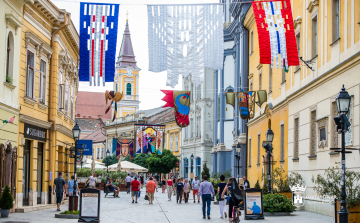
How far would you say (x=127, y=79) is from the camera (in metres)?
114

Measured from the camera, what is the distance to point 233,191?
16.3 m

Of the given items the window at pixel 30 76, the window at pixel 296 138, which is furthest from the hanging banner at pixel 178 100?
the window at pixel 30 76

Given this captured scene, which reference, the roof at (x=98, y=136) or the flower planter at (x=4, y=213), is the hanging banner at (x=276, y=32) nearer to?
the flower planter at (x=4, y=213)

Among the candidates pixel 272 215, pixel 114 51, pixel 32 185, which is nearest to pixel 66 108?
pixel 32 185

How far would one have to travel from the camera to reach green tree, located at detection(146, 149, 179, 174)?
71.8 metres

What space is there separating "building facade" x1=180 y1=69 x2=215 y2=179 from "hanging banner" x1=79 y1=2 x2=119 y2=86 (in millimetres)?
40538

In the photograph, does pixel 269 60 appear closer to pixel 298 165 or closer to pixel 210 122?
pixel 298 165

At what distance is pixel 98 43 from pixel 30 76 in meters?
4.64

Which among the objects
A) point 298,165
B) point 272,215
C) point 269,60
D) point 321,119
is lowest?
point 272,215

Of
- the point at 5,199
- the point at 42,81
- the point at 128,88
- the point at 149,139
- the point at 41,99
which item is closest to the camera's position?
the point at 5,199

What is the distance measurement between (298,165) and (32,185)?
1154 centimetres

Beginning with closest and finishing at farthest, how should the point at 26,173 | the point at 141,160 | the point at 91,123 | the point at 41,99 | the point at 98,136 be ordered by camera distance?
the point at 26,173 → the point at 41,99 → the point at 141,160 → the point at 98,136 → the point at 91,123

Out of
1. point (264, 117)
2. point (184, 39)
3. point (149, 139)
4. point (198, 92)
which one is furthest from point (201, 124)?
point (184, 39)

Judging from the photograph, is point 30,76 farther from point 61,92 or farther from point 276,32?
point 276,32
